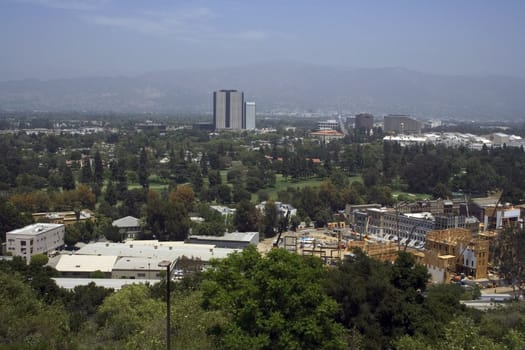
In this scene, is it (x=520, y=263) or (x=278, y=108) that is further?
(x=278, y=108)

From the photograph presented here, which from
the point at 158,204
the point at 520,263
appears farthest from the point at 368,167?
the point at 520,263

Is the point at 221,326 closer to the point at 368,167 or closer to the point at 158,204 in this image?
the point at 158,204

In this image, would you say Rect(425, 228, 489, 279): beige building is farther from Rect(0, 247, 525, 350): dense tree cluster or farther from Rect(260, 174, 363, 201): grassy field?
Rect(260, 174, 363, 201): grassy field

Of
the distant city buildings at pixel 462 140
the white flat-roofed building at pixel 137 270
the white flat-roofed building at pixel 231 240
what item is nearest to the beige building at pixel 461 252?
the white flat-roofed building at pixel 231 240

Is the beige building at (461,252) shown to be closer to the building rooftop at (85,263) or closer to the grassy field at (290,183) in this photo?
the building rooftop at (85,263)

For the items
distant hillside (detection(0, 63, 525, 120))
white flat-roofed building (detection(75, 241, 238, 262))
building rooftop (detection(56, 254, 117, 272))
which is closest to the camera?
building rooftop (detection(56, 254, 117, 272))

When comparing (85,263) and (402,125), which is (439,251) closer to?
(85,263)

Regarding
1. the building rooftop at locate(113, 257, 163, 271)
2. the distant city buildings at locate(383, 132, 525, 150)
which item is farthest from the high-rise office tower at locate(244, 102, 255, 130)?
the building rooftop at locate(113, 257, 163, 271)
